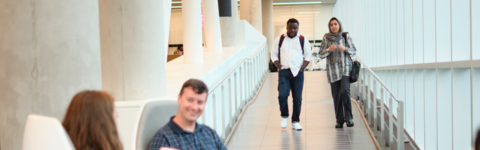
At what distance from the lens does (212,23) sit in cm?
1036

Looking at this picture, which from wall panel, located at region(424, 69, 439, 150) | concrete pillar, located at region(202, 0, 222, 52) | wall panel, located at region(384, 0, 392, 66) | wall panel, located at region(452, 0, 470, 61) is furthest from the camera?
concrete pillar, located at region(202, 0, 222, 52)

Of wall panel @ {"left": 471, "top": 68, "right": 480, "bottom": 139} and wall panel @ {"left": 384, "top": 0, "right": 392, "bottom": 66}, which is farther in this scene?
wall panel @ {"left": 384, "top": 0, "right": 392, "bottom": 66}

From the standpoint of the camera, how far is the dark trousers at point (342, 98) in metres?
5.99

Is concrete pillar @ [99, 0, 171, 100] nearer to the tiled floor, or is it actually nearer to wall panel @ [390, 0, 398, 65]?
the tiled floor

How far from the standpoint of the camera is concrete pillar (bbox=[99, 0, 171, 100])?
155 inches

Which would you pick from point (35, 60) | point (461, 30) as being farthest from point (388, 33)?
point (35, 60)

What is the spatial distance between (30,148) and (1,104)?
2.93ft

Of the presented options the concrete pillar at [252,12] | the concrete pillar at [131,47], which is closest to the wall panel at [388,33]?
the concrete pillar at [131,47]

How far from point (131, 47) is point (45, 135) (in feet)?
7.47

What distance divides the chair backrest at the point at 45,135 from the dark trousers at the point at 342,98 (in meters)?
4.66

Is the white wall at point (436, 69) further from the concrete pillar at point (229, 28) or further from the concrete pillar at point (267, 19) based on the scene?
the concrete pillar at point (267, 19)

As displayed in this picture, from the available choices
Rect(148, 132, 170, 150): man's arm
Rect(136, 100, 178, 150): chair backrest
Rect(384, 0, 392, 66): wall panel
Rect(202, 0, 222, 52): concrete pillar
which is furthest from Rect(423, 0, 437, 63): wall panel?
Rect(202, 0, 222, 52): concrete pillar

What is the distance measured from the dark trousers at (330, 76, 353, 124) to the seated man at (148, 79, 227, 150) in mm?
3819

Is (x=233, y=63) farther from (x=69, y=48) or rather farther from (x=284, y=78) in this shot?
(x=69, y=48)
